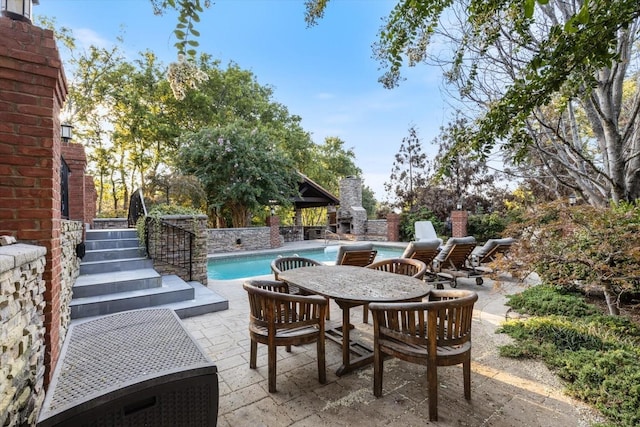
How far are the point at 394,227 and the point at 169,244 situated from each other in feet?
39.9

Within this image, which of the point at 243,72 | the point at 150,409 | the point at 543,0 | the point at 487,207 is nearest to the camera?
the point at 543,0

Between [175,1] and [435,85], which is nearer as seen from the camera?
[175,1]

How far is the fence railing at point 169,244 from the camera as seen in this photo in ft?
18.9

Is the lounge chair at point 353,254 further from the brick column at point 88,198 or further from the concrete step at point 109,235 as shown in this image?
the brick column at point 88,198

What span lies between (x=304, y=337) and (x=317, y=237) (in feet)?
53.5

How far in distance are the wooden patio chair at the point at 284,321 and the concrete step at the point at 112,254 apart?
4246 mm

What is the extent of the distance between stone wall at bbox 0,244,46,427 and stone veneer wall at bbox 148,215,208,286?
4127 millimetres

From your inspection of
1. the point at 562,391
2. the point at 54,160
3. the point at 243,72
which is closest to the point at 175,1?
the point at 54,160

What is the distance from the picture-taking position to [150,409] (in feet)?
5.35

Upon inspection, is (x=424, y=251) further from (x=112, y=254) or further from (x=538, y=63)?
(x=112, y=254)

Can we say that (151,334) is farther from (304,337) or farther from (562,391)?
(562,391)

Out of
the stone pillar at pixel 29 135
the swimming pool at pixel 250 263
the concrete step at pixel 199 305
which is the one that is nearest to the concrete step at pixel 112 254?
the concrete step at pixel 199 305

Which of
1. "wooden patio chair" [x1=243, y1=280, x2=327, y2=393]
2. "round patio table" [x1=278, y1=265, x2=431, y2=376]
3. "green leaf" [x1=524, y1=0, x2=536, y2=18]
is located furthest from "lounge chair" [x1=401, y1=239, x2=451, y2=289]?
"green leaf" [x1=524, y1=0, x2=536, y2=18]

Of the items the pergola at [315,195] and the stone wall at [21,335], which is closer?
the stone wall at [21,335]
